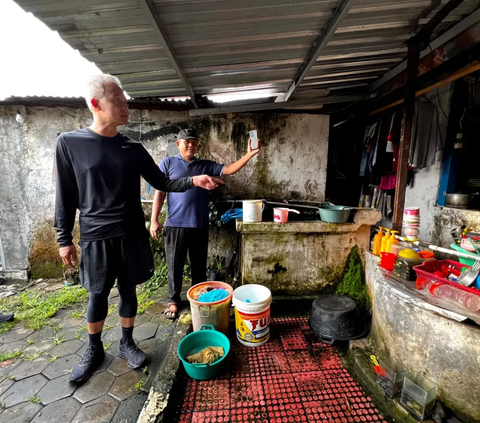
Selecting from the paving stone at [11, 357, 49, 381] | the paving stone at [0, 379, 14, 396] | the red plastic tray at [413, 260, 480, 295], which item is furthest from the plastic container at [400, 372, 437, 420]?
the paving stone at [0, 379, 14, 396]

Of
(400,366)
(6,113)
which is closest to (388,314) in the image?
(400,366)

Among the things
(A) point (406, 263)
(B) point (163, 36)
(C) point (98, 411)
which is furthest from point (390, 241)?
(C) point (98, 411)

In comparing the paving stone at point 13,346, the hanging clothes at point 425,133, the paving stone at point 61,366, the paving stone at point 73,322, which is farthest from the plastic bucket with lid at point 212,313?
the hanging clothes at point 425,133

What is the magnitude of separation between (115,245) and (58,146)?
114 cm

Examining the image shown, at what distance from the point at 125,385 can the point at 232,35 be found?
4.11m

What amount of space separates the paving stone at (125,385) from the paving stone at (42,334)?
1680mm

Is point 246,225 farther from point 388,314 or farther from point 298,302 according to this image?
point 388,314

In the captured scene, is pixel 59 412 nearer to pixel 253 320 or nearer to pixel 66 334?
pixel 66 334

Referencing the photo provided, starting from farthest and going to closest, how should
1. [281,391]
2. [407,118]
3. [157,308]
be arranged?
[157,308] → [407,118] → [281,391]

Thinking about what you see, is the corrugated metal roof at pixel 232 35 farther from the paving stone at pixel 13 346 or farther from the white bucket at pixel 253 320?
the paving stone at pixel 13 346

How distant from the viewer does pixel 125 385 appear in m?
2.65

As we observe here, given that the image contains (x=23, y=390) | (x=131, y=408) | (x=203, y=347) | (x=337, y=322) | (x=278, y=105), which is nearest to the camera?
(x=131, y=408)

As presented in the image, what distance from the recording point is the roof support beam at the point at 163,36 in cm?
217

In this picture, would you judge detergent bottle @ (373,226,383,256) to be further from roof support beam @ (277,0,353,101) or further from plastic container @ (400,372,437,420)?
roof support beam @ (277,0,353,101)
